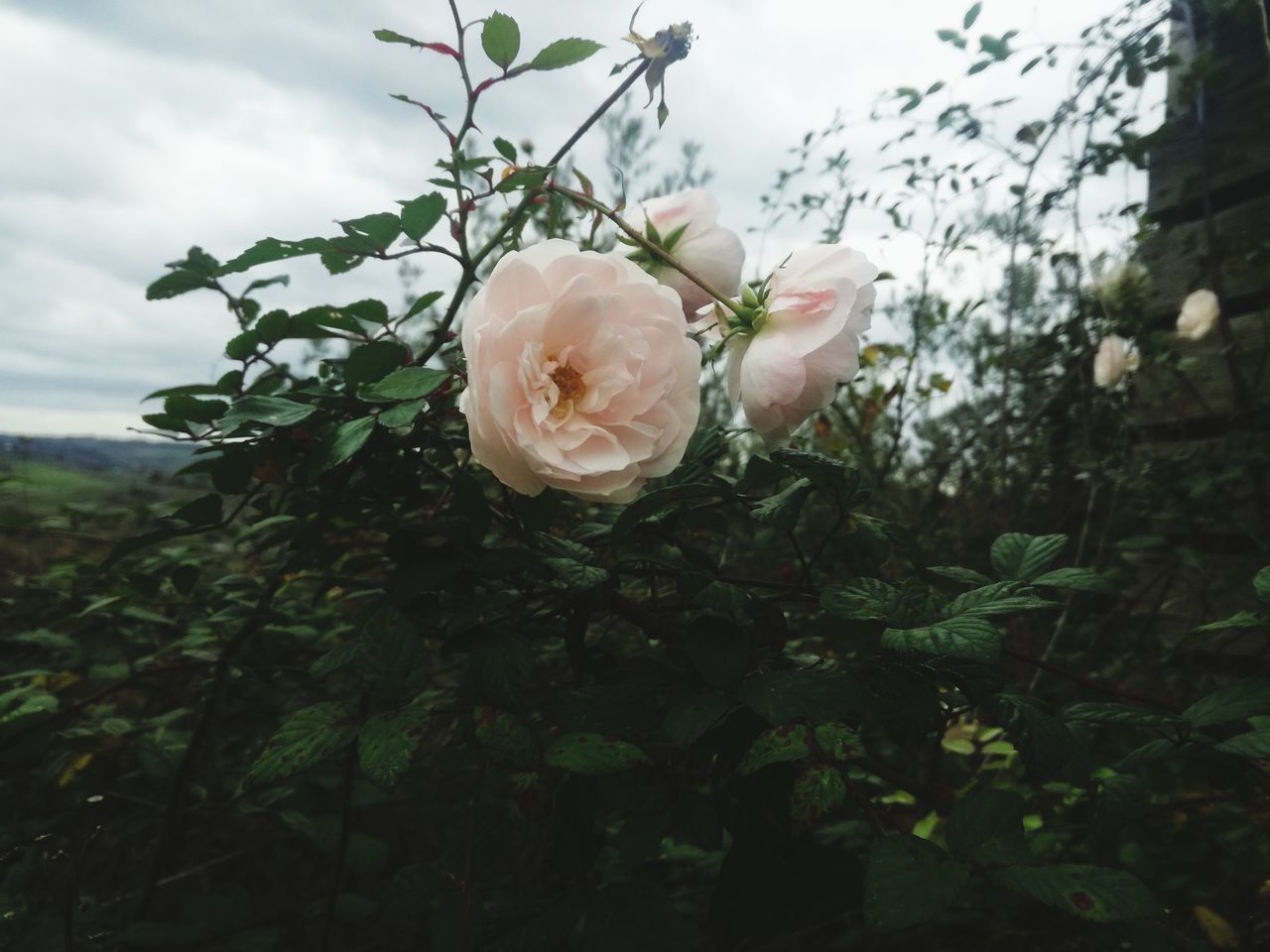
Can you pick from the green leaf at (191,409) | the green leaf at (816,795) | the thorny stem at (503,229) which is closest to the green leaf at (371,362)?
the thorny stem at (503,229)

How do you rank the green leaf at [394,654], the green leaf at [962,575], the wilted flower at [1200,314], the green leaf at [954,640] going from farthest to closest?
the wilted flower at [1200,314] → the green leaf at [962,575] → the green leaf at [394,654] → the green leaf at [954,640]

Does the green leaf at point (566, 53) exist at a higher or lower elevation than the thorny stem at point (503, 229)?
higher

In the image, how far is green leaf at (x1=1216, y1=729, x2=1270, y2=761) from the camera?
0.53m

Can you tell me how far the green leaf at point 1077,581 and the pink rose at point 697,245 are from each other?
38 centimetres

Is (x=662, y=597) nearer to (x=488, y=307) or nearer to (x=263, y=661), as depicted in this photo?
(x=263, y=661)

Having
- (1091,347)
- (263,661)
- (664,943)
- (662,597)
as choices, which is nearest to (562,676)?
(662,597)

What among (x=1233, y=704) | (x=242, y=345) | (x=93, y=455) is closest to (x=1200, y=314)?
(x=1233, y=704)

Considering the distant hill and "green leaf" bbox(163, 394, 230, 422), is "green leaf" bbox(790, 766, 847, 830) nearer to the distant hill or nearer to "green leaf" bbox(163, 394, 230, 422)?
"green leaf" bbox(163, 394, 230, 422)

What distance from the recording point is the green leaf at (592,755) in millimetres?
542

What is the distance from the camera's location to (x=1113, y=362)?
1.81m

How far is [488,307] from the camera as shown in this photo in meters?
0.53

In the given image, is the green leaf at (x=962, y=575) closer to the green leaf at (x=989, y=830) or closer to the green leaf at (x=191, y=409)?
the green leaf at (x=989, y=830)

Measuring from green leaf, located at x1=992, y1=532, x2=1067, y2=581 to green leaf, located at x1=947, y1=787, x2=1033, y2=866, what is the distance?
21cm

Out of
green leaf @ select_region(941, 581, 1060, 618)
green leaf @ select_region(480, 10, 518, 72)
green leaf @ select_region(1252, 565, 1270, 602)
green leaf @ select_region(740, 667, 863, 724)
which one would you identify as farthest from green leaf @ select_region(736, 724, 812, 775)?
green leaf @ select_region(480, 10, 518, 72)
